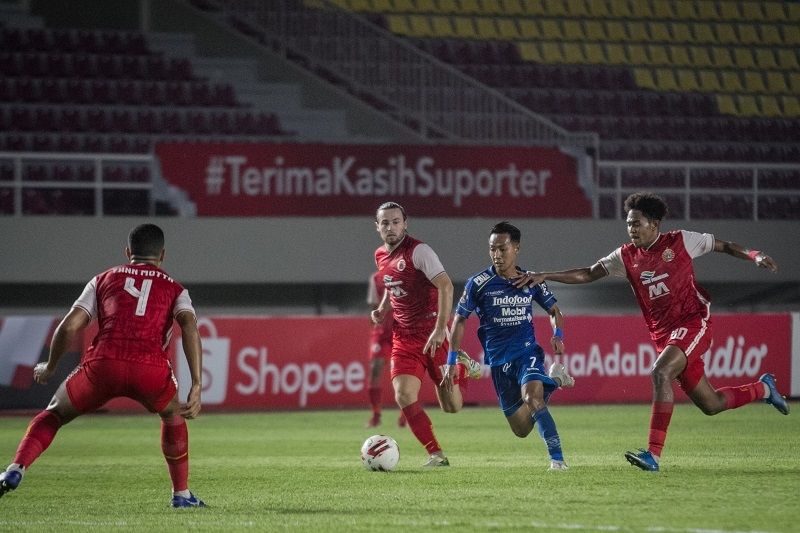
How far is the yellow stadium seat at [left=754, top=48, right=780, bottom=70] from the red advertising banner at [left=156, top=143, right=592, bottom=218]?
9618 mm

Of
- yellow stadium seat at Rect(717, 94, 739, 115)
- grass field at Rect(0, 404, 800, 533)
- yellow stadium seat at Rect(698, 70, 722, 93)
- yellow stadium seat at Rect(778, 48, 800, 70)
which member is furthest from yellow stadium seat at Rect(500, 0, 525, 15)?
grass field at Rect(0, 404, 800, 533)

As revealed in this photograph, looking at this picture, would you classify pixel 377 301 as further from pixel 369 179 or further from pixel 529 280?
pixel 529 280

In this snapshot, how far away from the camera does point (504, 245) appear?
9586 millimetres

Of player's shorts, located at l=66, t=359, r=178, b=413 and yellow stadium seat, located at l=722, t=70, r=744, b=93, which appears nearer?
player's shorts, located at l=66, t=359, r=178, b=413

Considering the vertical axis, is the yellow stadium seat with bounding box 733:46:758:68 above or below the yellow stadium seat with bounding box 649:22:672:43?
below

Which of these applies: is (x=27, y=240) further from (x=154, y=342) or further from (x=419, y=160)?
(x=154, y=342)

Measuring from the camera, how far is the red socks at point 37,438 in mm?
7355

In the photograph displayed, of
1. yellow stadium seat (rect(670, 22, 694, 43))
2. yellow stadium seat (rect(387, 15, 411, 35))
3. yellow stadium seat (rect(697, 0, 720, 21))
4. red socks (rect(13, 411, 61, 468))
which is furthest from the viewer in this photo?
yellow stadium seat (rect(697, 0, 720, 21))

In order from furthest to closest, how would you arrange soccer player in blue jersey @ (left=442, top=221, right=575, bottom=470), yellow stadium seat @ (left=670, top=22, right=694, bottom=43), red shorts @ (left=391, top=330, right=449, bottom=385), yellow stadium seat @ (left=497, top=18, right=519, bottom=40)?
yellow stadium seat @ (left=670, top=22, right=694, bottom=43), yellow stadium seat @ (left=497, top=18, right=519, bottom=40), red shorts @ (left=391, top=330, right=449, bottom=385), soccer player in blue jersey @ (left=442, top=221, right=575, bottom=470)

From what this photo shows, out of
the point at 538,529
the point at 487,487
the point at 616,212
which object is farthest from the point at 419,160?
the point at 538,529

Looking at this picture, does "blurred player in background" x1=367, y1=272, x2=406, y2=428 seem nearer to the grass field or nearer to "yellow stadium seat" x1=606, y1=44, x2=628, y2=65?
the grass field

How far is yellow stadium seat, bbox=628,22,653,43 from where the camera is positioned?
28.6m

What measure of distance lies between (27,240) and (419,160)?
19.3 ft

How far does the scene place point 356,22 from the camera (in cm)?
2308
